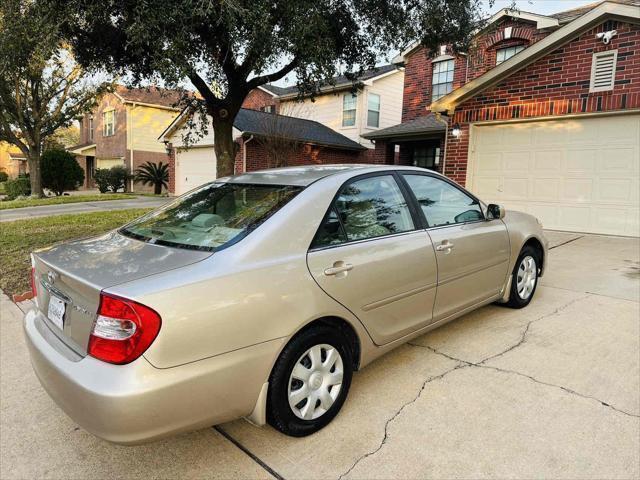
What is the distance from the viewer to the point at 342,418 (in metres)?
2.62

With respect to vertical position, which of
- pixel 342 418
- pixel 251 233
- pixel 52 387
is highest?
pixel 251 233

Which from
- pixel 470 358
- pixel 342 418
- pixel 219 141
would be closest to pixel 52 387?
pixel 342 418

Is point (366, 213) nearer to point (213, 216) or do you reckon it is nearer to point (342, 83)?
point (213, 216)

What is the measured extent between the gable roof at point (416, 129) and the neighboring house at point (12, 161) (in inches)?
1391

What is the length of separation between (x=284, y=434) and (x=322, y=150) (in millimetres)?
16030

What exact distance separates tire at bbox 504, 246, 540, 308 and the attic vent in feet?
17.8

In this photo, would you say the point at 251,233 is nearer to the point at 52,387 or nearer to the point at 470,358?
the point at 52,387

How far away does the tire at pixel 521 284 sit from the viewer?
13.9 feet

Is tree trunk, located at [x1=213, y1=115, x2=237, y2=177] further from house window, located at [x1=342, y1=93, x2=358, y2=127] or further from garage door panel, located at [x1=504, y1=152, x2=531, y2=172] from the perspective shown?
house window, located at [x1=342, y1=93, x2=358, y2=127]

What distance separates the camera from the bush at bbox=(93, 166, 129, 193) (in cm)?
2350

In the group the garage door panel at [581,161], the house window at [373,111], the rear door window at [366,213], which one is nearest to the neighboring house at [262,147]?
the house window at [373,111]

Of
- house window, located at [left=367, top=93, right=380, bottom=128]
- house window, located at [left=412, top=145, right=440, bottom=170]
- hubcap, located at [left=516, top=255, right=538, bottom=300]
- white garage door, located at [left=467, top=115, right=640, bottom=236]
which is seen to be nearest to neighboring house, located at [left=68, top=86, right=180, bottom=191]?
house window, located at [left=367, top=93, right=380, bottom=128]

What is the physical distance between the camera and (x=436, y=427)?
2525 mm

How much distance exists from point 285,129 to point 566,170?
9.25m
